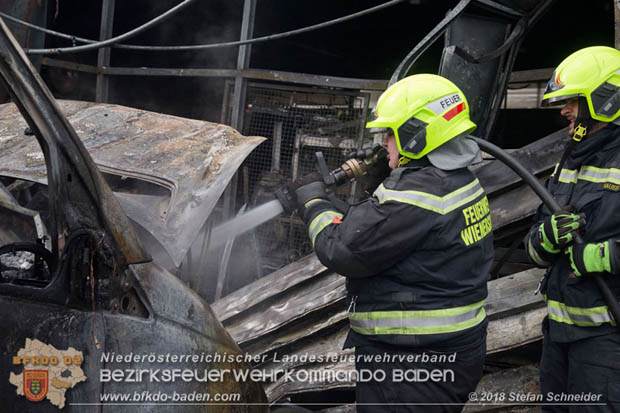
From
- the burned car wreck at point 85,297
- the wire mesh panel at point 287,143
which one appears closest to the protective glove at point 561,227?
the burned car wreck at point 85,297

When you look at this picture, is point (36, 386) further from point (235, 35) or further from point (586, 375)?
point (235, 35)

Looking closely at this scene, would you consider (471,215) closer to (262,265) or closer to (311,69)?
(262,265)

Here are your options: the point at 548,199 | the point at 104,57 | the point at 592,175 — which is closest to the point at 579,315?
the point at 548,199

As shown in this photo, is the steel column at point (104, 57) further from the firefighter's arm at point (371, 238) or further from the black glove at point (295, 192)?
the firefighter's arm at point (371, 238)

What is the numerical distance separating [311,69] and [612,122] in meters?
6.09

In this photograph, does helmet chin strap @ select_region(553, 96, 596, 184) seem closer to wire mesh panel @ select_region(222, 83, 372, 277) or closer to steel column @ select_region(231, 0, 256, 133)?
wire mesh panel @ select_region(222, 83, 372, 277)

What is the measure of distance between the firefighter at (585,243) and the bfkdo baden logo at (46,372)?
6.80 ft

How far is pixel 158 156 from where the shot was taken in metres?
2.86

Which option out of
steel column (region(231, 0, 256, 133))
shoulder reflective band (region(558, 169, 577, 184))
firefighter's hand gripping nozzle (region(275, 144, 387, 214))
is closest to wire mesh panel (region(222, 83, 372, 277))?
steel column (region(231, 0, 256, 133))

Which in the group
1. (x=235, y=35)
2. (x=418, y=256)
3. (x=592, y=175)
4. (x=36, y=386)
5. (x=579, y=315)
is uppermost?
(x=235, y=35)

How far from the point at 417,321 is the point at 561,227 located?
2.83 feet

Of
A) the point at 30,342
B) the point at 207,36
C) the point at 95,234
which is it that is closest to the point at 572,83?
the point at 95,234

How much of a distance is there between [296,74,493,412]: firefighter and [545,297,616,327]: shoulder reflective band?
0.51 meters

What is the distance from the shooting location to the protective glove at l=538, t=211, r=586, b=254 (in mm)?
2408
